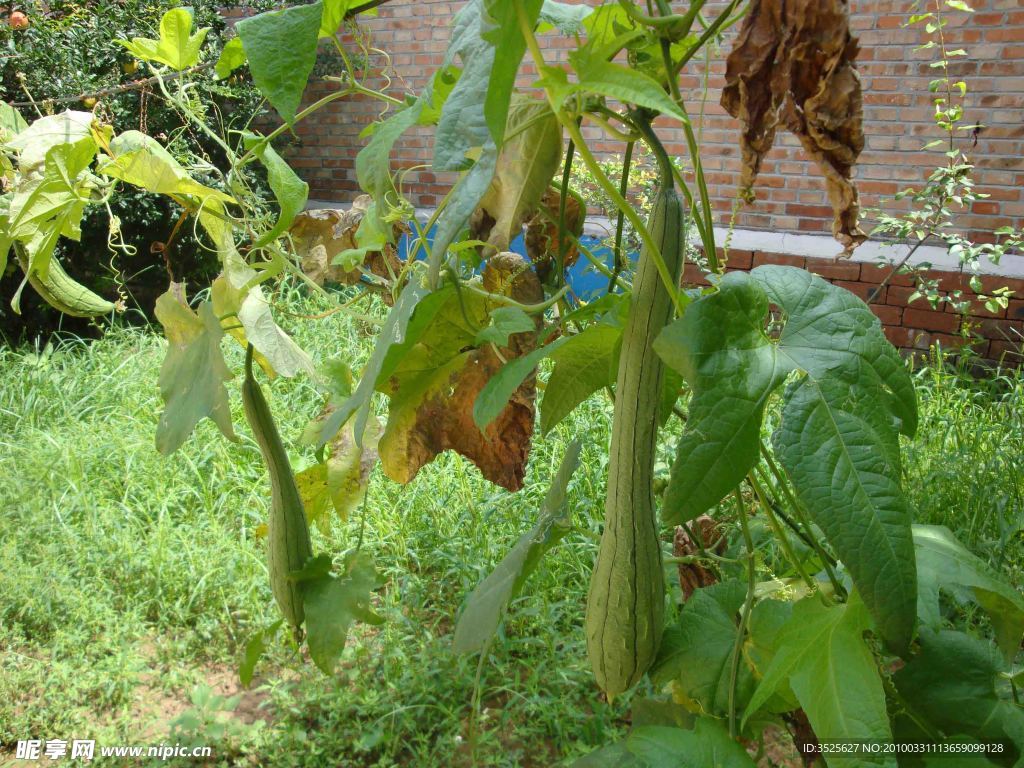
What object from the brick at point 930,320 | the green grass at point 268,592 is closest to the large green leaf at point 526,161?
the green grass at point 268,592

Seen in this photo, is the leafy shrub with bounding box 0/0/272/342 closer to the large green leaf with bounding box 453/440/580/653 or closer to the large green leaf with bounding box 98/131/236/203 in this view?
the large green leaf with bounding box 98/131/236/203

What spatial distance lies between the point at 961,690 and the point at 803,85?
56cm

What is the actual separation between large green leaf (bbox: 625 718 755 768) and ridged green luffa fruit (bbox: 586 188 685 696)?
9 centimetres

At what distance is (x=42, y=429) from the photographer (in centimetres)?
294

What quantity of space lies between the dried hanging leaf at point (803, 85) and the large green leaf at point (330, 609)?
0.63m

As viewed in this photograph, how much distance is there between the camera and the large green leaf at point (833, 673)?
2.00 feet

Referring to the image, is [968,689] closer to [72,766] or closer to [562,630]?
[562,630]

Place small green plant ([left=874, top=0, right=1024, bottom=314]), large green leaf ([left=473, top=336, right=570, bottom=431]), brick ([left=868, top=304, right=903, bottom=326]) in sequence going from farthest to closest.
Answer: brick ([left=868, top=304, right=903, bottom=326]) < small green plant ([left=874, top=0, right=1024, bottom=314]) < large green leaf ([left=473, top=336, right=570, bottom=431])

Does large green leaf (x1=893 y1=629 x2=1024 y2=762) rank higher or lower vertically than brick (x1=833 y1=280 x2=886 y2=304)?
higher

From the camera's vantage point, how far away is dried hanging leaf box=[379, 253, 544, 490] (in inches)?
33.5

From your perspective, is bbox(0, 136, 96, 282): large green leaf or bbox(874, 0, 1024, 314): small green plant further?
bbox(874, 0, 1024, 314): small green plant

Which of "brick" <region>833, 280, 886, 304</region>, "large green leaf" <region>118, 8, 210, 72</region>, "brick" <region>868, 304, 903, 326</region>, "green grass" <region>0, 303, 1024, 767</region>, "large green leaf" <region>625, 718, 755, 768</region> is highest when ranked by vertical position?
"large green leaf" <region>118, 8, 210, 72</region>

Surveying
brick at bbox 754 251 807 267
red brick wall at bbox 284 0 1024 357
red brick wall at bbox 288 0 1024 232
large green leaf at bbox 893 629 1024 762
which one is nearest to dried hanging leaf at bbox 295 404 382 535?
large green leaf at bbox 893 629 1024 762

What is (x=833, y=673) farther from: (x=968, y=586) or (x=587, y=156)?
(x=587, y=156)
